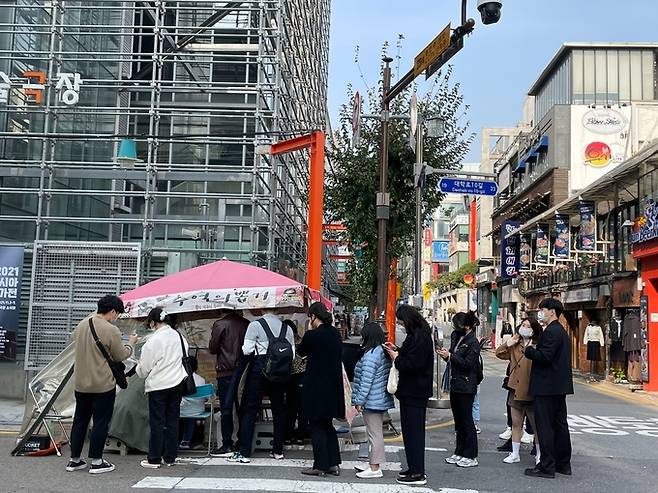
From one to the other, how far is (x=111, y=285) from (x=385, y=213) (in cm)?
514

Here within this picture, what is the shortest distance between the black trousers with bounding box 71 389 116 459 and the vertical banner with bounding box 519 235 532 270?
29.6 meters

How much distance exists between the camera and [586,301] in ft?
81.5

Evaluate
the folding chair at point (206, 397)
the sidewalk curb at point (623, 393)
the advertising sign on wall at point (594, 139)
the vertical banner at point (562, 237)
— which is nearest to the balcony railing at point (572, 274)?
the vertical banner at point (562, 237)

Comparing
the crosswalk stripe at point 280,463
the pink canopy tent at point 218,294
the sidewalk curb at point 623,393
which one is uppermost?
the pink canopy tent at point 218,294

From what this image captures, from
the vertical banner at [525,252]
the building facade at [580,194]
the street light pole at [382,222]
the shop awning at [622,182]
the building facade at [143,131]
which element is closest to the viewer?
the street light pole at [382,222]

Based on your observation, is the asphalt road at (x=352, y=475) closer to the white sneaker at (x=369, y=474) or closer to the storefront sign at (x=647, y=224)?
the white sneaker at (x=369, y=474)

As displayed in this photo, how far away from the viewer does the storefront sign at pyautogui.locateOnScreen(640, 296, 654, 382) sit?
19062 millimetres

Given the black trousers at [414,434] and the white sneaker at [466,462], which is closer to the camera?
the black trousers at [414,434]

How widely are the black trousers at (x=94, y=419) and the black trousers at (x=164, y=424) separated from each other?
0.47 meters

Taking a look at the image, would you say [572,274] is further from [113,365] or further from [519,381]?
[113,365]

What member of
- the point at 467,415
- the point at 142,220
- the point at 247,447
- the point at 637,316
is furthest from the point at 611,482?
the point at 637,316

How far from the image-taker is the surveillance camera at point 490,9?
855 centimetres

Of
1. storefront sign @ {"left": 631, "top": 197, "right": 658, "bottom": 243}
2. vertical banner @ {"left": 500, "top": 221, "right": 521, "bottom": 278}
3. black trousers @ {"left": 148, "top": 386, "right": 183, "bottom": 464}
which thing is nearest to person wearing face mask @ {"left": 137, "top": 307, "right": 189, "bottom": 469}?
black trousers @ {"left": 148, "top": 386, "right": 183, "bottom": 464}

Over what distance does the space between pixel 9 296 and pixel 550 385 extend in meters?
9.82
